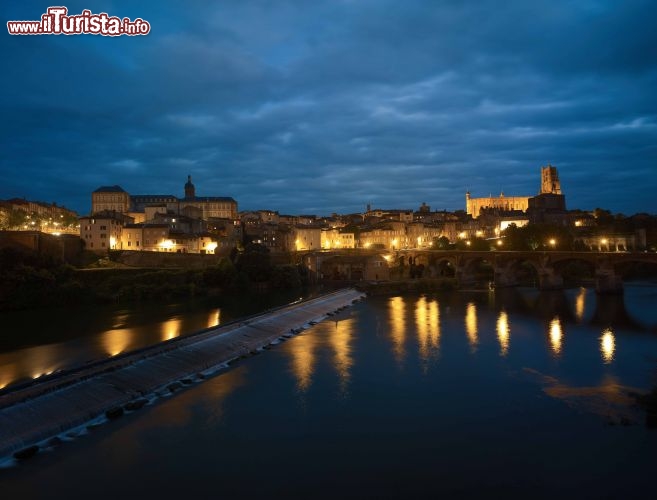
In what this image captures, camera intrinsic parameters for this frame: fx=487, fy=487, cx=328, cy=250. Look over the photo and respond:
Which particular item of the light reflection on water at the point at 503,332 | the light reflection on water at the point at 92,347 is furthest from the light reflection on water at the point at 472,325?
the light reflection on water at the point at 92,347

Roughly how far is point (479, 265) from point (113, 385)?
191 feet

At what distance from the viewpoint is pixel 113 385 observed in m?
15.0

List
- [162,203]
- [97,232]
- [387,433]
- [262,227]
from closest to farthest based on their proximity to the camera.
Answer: [387,433] → [97,232] → [262,227] → [162,203]

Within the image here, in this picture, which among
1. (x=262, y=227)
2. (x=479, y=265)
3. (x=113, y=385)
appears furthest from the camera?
(x=262, y=227)

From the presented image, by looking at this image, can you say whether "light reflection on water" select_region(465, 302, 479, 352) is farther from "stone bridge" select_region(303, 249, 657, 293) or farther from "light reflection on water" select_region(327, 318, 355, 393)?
"stone bridge" select_region(303, 249, 657, 293)

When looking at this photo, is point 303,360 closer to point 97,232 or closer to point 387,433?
point 387,433

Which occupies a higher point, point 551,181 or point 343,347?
point 551,181

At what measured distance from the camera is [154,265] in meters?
52.5

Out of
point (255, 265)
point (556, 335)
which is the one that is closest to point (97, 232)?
point (255, 265)

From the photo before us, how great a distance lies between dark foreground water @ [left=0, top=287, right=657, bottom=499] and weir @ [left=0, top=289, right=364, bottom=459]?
68cm

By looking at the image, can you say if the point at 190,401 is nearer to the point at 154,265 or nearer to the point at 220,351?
the point at 220,351

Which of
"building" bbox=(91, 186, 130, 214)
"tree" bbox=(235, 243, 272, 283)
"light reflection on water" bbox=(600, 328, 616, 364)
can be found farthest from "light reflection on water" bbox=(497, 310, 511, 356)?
"building" bbox=(91, 186, 130, 214)

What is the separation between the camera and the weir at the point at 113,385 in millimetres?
11930

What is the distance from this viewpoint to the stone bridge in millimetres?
40625
